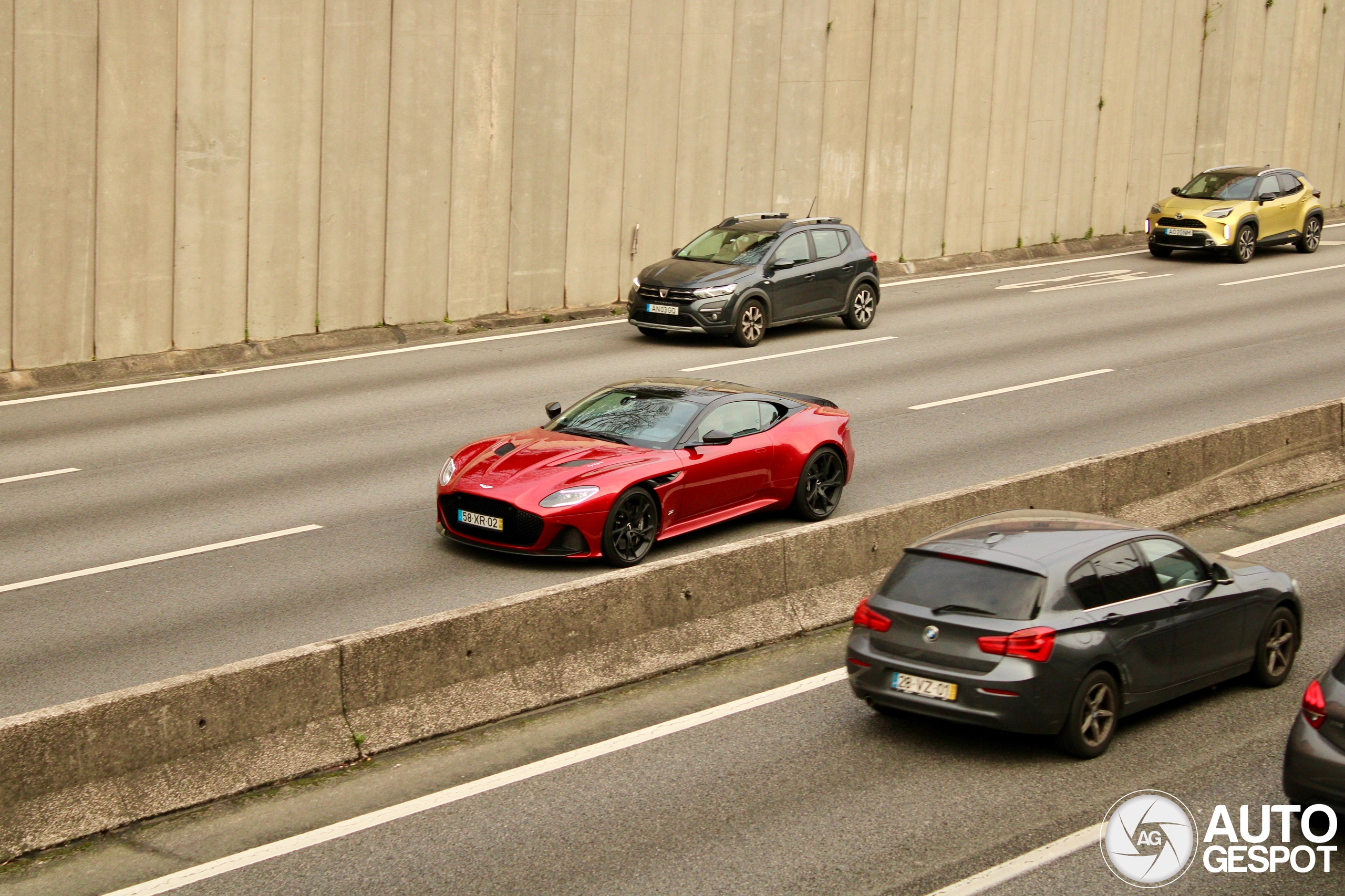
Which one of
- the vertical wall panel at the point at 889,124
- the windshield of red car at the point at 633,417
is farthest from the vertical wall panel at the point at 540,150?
the windshield of red car at the point at 633,417

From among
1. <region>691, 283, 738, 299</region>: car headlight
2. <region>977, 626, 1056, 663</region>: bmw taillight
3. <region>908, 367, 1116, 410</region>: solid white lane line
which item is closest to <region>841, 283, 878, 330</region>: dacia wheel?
<region>691, 283, 738, 299</region>: car headlight

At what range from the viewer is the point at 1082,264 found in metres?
31.5

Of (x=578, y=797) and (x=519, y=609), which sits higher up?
(x=519, y=609)

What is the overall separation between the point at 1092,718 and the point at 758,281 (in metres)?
13.8

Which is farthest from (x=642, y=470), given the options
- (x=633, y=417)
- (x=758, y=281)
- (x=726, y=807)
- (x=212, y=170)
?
(x=212, y=170)

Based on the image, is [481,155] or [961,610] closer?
[961,610]

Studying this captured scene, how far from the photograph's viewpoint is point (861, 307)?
23406 millimetres

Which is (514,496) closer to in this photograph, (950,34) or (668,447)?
(668,447)

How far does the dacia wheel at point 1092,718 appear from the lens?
842 cm

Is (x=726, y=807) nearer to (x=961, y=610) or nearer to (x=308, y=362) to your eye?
(x=961, y=610)

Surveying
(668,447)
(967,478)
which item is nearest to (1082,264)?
(967,478)

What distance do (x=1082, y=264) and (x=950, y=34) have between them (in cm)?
566

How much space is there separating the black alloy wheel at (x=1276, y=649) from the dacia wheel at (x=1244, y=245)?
21.9 metres

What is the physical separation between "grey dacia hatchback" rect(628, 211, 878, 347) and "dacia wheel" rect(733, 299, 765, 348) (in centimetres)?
1
